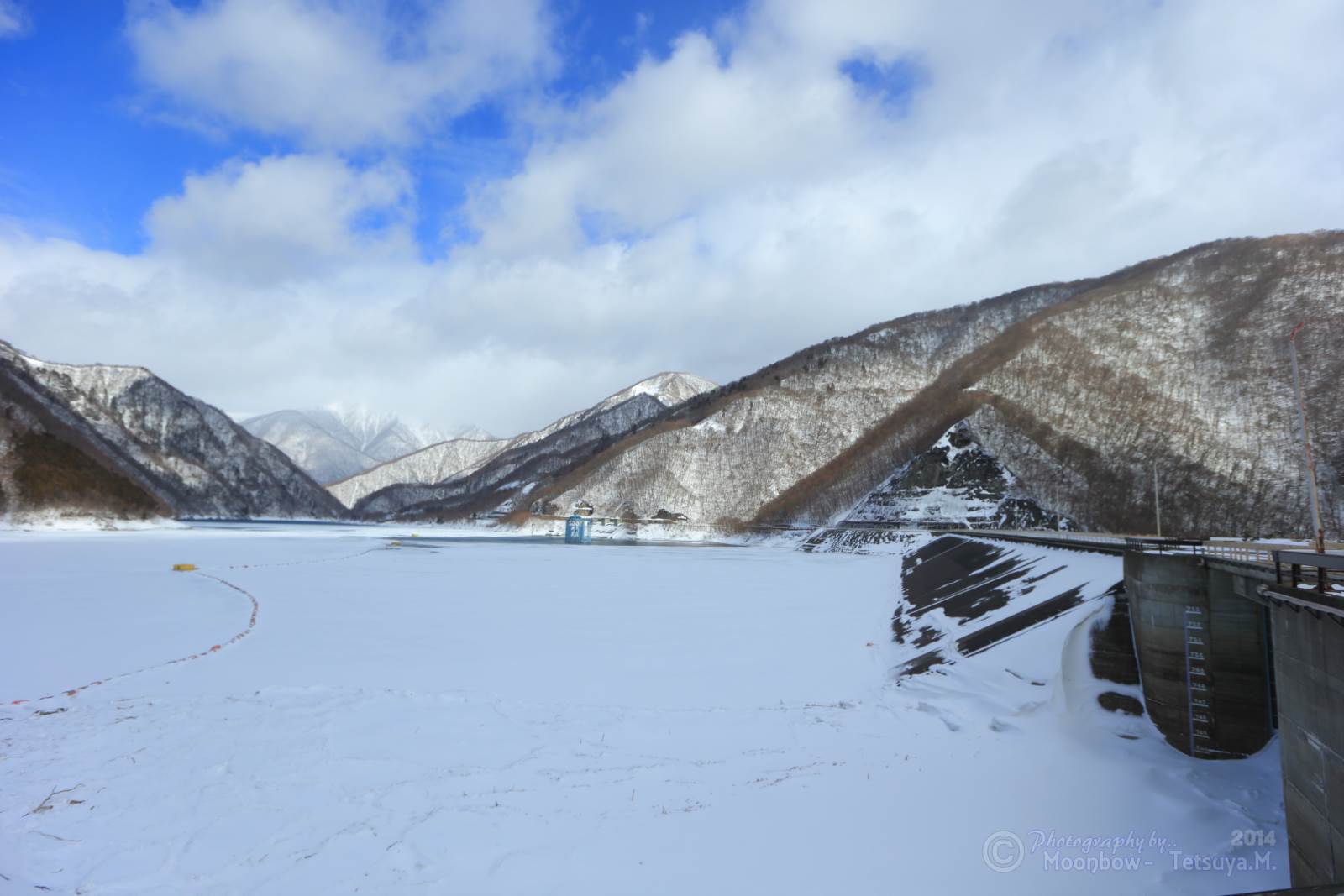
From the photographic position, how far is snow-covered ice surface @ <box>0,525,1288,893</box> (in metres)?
9.57

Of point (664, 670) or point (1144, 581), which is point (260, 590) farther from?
point (1144, 581)

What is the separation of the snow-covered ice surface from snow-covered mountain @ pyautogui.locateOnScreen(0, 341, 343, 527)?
104 metres

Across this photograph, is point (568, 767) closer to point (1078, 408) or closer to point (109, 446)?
point (1078, 408)

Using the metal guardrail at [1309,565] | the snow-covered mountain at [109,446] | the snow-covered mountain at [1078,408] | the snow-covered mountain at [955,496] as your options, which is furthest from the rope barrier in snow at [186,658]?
the snow-covered mountain at [109,446]

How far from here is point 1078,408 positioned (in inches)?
3831

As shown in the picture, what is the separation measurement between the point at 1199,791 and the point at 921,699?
6.52 metres

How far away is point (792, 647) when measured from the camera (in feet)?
80.3

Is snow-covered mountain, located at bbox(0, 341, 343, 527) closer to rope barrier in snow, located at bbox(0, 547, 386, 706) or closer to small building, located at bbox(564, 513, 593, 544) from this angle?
small building, located at bbox(564, 513, 593, 544)

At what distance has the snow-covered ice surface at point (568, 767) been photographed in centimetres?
957

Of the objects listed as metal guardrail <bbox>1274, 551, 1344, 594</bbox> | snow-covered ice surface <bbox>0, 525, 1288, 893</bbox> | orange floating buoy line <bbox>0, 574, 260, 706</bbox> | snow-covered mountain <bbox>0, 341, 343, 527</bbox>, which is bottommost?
snow-covered ice surface <bbox>0, 525, 1288, 893</bbox>

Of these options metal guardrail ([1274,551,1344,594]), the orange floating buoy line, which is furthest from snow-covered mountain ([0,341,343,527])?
metal guardrail ([1274,551,1344,594])

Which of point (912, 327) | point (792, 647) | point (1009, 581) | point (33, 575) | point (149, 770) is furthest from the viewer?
point (912, 327)

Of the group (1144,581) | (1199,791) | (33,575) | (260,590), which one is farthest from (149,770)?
(33,575)

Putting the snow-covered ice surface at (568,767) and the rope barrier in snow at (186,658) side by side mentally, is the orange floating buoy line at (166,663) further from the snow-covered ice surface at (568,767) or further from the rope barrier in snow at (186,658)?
the snow-covered ice surface at (568,767)
